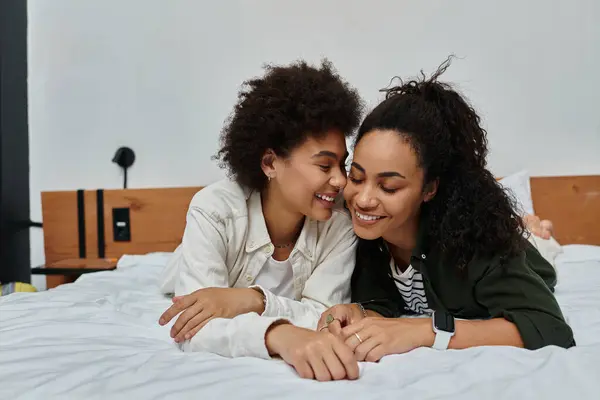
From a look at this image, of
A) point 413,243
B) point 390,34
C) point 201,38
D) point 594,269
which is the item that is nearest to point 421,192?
point 413,243

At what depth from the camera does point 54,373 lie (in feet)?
2.23

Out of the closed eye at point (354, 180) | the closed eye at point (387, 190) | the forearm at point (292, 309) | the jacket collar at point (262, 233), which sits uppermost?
the closed eye at point (354, 180)

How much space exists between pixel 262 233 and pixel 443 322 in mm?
460

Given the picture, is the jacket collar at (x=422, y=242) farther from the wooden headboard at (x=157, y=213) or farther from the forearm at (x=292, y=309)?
the wooden headboard at (x=157, y=213)

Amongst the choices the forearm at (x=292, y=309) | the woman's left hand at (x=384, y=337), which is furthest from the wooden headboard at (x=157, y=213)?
the woman's left hand at (x=384, y=337)

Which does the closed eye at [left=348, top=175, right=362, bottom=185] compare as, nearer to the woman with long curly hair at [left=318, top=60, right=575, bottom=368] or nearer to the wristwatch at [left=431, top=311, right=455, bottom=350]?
the woman with long curly hair at [left=318, top=60, right=575, bottom=368]

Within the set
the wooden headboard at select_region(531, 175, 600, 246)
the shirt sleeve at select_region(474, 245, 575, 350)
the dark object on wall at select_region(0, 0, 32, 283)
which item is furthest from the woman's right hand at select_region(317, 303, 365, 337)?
the dark object on wall at select_region(0, 0, 32, 283)

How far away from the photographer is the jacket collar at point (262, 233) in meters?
1.11

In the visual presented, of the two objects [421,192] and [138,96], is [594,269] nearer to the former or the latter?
[421,192]

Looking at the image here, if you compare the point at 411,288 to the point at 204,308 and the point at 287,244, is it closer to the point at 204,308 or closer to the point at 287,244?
the point at 287,244

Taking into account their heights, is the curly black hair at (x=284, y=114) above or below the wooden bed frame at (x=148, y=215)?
above

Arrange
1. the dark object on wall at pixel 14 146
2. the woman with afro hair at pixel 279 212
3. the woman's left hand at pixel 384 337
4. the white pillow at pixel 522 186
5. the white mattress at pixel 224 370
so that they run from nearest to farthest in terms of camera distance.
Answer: the white mattress at pixel 224 370, the woman's left hand at pixel 384 337, the woman with afro hair at pixel 279 212, the white pillow at pixel 522 186, the dark object on wall at pixel 14 146

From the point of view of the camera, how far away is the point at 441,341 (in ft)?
2.65

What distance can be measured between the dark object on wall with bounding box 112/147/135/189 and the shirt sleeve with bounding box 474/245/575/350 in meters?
1.71
